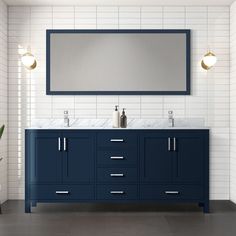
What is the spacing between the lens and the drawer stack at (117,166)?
4.98m

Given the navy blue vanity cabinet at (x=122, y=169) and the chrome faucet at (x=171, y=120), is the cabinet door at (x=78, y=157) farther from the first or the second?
the chrome faucet at (x=171, y=120)

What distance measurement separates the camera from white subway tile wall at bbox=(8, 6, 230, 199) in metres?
5.63

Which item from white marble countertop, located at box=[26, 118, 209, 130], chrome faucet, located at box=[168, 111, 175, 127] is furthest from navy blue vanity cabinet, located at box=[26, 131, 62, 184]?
chrome faucet, located at box=[168, 111, 175, 127]

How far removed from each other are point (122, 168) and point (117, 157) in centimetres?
14

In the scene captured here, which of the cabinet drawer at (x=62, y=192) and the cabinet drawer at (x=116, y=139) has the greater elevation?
the cabinet drawer at (x=116, y=139)

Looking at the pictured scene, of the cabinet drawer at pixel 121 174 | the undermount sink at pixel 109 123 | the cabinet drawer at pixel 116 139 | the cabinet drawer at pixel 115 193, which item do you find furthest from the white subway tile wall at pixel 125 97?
the cabinet drawer at pixel 115 193

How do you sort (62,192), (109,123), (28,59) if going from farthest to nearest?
(109,123) → (28,59) → (62,192)

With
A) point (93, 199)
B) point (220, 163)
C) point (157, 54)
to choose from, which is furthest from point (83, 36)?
point (220, 163)

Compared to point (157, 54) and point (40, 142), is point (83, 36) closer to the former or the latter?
point (157, 54)

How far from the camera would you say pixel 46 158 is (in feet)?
16.4

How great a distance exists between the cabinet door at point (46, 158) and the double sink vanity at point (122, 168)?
1 centimetres

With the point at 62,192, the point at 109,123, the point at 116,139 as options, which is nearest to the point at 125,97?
the point at 109,123

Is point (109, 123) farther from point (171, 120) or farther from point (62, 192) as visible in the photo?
point (62, 192)

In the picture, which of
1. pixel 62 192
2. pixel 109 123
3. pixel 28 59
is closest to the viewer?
pixel 62 192
